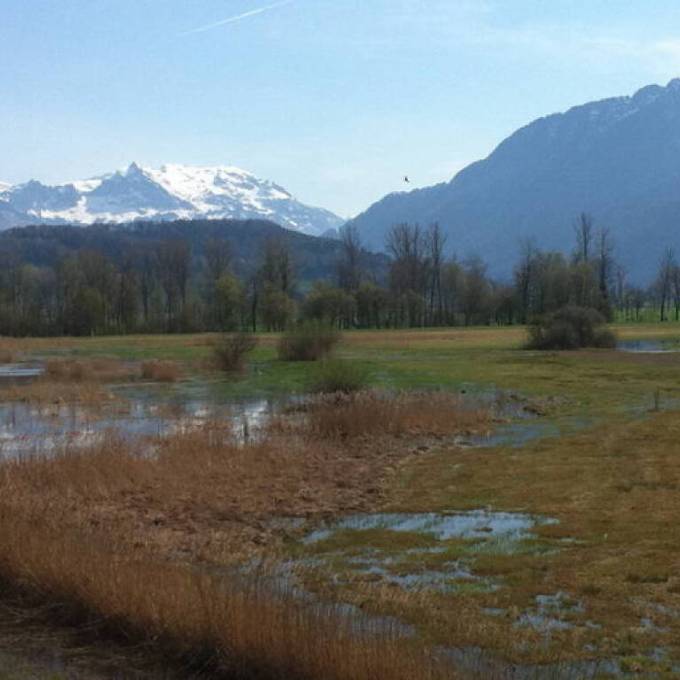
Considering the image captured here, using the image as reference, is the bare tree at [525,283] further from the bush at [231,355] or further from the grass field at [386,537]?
the grass field at [386,537]

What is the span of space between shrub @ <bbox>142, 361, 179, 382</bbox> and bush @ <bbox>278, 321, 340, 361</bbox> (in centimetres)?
874

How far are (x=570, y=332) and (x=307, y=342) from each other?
25057 mm

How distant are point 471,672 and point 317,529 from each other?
7.98m

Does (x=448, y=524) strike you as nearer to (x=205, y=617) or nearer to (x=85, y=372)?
(x=205, y=617)

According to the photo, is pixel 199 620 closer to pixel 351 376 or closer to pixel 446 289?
pixel 351 376

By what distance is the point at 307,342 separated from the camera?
2341 inches

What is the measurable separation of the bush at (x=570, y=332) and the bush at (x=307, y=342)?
69.7 feet

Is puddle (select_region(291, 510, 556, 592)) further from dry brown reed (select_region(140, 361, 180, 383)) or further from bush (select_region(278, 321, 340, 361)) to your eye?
bush (select_region(278, 321, 340, 361))

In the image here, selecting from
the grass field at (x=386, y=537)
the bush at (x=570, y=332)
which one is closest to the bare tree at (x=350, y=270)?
the bush at (x=570, y=332)

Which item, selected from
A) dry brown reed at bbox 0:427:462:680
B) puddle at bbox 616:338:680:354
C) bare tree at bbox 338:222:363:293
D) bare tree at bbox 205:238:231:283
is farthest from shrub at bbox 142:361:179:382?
bare tree at bbox 205:238:231:283

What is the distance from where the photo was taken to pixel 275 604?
9367mm

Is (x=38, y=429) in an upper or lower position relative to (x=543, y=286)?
lower

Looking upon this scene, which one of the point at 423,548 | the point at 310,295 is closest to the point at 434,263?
the point at 310,295

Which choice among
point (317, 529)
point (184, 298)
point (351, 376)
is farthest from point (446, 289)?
point (317, 529)
